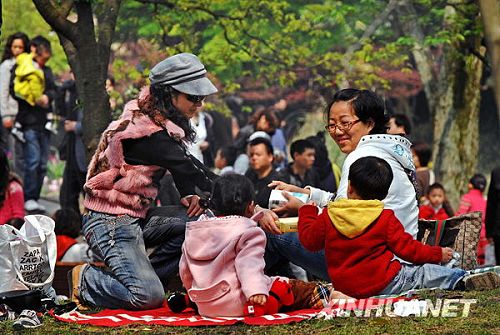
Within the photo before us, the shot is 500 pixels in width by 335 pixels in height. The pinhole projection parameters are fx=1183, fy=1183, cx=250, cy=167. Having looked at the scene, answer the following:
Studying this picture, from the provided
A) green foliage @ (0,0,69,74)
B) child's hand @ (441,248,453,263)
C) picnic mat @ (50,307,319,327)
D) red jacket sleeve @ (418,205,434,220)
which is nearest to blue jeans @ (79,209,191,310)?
picnic mat @ (50,307,319,327)

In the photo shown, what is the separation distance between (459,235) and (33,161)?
813 centimetres

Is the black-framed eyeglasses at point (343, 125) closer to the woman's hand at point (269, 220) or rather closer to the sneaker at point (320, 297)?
the woman's hand at point (269, 220)

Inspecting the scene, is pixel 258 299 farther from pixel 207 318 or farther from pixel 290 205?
pixel 290 205

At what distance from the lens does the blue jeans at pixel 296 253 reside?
8.12m

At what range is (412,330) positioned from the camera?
262 inches

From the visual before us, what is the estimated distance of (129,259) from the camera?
813 cm

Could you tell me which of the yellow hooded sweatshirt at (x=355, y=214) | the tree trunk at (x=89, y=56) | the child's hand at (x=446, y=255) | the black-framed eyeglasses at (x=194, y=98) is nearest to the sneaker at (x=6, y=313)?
the black-framed eyeglasses at (x=194, y=98)

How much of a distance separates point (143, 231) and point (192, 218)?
387 mm

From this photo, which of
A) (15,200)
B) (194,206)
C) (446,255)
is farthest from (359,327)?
(15,200)

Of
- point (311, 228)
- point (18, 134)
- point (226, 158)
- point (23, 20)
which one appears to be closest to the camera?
point (311, 228)

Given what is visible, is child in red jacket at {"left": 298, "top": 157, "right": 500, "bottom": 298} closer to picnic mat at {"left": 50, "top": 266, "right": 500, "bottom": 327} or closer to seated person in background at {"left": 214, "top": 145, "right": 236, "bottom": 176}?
picnic mat at {"left": 50, "top": 266, "right": 500, "bottom": 327}

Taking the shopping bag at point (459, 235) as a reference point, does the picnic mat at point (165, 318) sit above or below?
below

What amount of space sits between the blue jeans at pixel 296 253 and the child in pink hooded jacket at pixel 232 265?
459 millimetres

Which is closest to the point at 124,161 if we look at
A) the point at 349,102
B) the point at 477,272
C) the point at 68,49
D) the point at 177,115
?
the point at 177,115
